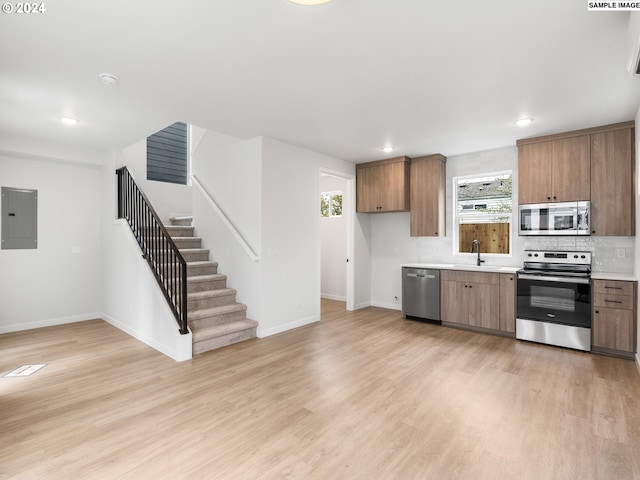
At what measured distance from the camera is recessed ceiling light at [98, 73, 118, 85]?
278 centimetres

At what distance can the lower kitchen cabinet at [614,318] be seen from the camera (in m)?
3.65

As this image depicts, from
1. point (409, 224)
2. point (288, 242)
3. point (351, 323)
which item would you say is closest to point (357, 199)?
point (409, 224)

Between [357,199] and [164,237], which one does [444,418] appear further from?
[357,199]

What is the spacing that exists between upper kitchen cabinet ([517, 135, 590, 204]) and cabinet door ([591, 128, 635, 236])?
106mm

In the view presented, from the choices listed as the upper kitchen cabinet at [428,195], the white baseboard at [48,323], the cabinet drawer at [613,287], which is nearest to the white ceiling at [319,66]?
A: the upper kitchen cabinet at [428,195]

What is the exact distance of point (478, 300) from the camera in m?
4.71

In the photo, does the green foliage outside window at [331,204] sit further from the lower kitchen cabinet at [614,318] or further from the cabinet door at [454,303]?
the lower kitchen cabinet at [614,318]

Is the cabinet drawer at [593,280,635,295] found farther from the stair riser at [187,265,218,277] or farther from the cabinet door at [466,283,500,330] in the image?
the stair riser at [187,265,218,277]

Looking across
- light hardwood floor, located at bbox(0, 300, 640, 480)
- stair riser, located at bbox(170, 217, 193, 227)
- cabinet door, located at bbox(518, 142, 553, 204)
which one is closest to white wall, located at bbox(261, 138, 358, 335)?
light hardwood floor, located at bbox(0, 300, 640, 480)

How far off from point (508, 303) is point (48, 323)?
22.3 ft

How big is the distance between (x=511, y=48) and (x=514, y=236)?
329 centimetres

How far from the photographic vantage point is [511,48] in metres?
2.39

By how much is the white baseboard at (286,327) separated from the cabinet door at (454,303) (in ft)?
6.55

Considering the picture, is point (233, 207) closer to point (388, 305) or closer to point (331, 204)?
point (331, 204)
